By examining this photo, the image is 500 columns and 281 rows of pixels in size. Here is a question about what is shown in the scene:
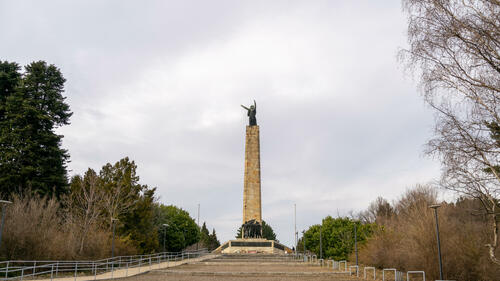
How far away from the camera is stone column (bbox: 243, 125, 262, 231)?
3966cm

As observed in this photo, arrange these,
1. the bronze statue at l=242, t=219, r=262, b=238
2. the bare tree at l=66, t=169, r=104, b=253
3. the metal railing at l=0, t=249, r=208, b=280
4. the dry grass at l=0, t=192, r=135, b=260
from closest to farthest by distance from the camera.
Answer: the metal railing at l=0, t=249, r=208, b=280 < the dry grass at l=0, t=192, r=135, b=260 < the bare tree at l=66, t=169, r=104, b=253 < the bronze statue at l=242, t=219, r=262, b=238

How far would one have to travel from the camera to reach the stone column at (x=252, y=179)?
39.7 meters

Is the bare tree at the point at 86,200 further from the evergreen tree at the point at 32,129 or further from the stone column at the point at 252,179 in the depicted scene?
the stone column at the point at 252,179

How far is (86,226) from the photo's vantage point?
23.9m

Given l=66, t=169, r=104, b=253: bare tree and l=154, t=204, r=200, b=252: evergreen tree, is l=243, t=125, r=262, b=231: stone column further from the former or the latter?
l=66, t=169, r=104, b=253: bare tree

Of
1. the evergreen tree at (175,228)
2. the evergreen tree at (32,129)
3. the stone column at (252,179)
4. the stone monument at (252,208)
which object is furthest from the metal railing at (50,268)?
the evergreen tree at (175,228)

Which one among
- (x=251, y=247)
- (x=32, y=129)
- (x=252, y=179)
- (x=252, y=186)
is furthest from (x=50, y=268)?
(x=252, y=179)

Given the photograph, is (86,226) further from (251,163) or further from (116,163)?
(251,163)

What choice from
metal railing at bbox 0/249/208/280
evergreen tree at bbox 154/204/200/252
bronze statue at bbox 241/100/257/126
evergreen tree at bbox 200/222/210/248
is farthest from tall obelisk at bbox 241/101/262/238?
evergreen tree at bbox 200/222/210/248

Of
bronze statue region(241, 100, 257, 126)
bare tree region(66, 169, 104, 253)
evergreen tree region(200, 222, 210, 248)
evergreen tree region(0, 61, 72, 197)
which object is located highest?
bronze statue region(241, 100, 257, 126)

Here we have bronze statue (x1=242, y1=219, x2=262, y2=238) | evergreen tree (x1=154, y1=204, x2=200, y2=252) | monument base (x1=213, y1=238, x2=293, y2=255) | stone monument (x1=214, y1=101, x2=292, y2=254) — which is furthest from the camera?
evergreen tree (x1=154, y1=204, x2=200, y2=252)

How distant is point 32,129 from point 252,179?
2010 cm

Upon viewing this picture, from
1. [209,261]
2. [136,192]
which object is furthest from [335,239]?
[136,192]

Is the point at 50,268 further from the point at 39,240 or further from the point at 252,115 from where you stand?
the point at 252,115
